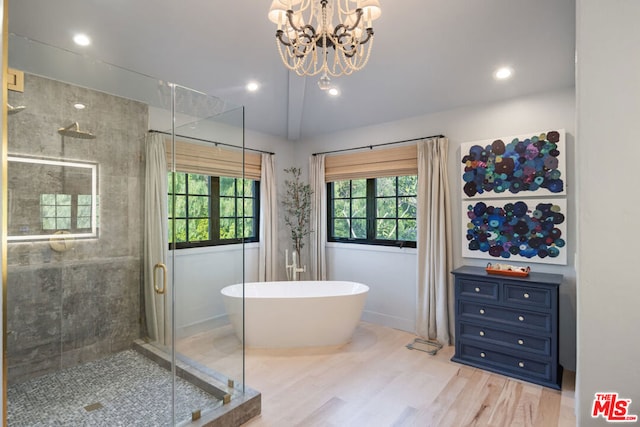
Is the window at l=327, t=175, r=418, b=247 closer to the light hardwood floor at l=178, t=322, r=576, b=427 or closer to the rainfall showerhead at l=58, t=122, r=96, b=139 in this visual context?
the light hardwood floor at l=178, t=322, r=576, b=427

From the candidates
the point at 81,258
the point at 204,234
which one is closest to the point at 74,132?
the point at 81,258

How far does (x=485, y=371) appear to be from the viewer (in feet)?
9.47

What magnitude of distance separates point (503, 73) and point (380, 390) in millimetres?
2866

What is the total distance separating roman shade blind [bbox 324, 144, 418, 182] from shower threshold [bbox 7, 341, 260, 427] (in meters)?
2.75

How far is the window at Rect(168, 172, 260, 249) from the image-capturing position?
8.40 feet

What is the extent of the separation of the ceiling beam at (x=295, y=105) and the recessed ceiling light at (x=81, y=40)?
1706 millimetres

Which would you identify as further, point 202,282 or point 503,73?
point 503,73

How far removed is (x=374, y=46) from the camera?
9.33 ft

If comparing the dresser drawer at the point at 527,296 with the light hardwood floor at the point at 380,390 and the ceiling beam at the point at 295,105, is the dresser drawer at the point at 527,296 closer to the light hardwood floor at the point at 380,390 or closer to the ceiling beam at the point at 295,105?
the light hardwood floor at the point at 380,390

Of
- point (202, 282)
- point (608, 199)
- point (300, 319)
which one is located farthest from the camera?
point (300, 319)

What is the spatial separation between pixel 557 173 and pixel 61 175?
161 inches

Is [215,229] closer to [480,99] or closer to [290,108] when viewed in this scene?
[290,108]

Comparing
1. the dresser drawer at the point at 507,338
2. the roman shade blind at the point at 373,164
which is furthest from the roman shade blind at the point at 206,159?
the dresser drawer at the point at 507,338

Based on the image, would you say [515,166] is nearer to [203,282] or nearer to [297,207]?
[297,207]
